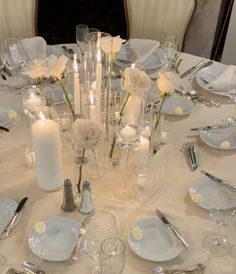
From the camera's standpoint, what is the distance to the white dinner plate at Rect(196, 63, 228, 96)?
5.62 feet

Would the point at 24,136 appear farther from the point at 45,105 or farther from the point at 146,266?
the point at 146,266

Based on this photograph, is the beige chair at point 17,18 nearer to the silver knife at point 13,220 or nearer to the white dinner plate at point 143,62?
the white dinner plate at point 143,62

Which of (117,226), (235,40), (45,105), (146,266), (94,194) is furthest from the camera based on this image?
(235,40)

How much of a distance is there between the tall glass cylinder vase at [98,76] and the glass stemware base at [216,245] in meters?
0.44

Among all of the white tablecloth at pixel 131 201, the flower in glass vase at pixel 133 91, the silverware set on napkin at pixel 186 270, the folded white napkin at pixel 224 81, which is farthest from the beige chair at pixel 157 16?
the silverware set on napkin at pixel 186 270

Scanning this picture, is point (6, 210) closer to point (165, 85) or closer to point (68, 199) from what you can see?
point (68, 199)

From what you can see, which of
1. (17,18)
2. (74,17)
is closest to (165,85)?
(17,18)

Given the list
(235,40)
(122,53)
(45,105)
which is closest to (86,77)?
(45,105)

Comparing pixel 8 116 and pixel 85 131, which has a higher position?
pixel 85 131

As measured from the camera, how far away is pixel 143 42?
6.22 ft

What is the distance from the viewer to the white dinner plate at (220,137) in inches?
54.0

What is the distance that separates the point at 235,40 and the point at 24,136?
2.00 meters

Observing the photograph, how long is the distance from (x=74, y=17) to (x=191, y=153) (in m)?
2.82

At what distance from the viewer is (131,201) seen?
116 cm
